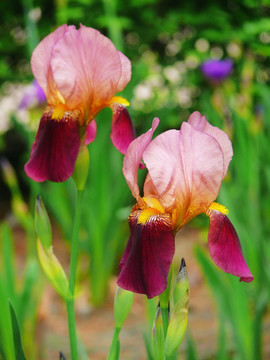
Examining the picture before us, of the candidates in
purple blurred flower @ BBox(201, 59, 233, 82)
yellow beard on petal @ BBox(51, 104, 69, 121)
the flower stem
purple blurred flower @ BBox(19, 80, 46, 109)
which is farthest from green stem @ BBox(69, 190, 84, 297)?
purple blurred flower @ BBox(201, 59, 233, 82)

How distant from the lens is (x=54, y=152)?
0.61 metres

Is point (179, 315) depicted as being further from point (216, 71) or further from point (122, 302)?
point (216, 71)

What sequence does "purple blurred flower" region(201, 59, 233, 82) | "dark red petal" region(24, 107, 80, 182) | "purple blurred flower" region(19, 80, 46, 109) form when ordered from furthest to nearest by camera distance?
"purple blurred flower" region(201, 59, 233, 82)
"purple blurred flower" region(19, 80, 46, 109)
"dark red petal" region(24, 107, 80, 182)

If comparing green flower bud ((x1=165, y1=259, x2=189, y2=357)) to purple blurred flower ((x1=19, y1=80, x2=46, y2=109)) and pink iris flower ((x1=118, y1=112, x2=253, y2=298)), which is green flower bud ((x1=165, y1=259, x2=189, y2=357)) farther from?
purple blurred flower ((x1=19, y1=80, x2=46, y2=109))

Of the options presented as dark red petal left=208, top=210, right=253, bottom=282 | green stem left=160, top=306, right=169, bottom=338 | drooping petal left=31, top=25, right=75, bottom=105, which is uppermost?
drooping petal left=31, top=25, right=75, bottom=105

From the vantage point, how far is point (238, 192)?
1861 millimetres

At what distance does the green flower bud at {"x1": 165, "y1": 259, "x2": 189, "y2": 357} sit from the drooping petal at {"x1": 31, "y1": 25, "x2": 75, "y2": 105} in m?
0.29

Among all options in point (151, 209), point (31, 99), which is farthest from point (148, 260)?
point (31, 99)

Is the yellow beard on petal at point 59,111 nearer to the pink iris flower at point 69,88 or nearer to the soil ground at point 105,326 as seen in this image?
the pink iris flower at point 69,88

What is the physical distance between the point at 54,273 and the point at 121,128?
0.72 ft

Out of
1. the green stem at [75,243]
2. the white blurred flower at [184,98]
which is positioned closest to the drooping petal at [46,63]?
the green stem at [75,243]

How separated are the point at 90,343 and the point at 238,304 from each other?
78 cm

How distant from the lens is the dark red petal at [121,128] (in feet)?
2.27

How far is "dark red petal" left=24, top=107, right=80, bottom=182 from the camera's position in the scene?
607 mm
